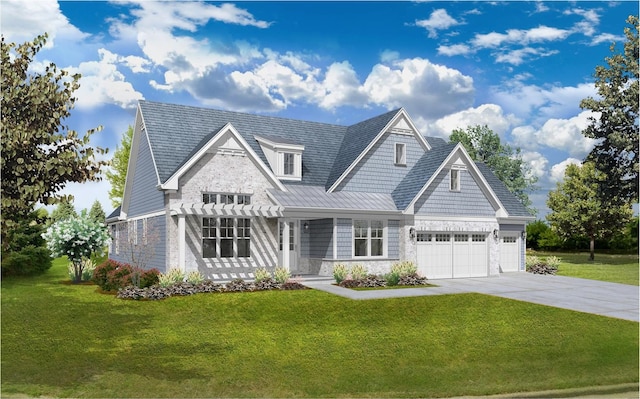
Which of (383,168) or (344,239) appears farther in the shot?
(383,168)

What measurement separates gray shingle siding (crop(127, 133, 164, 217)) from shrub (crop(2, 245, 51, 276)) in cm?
496

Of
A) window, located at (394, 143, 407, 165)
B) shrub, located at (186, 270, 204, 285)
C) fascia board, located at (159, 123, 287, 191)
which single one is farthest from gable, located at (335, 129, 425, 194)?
shrub, located at (186, 270, 204, 285)

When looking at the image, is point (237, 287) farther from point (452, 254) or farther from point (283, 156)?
point (452, 254)

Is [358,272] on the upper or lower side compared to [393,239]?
lower

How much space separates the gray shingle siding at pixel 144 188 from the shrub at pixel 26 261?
16.3ft

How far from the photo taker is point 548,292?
25328 mm

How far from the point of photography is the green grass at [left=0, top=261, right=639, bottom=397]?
12820 mm

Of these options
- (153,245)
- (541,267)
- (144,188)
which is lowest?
(541,267)

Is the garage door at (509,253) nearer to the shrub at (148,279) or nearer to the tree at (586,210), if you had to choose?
the tree at (586,210)

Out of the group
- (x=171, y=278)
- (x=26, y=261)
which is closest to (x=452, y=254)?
(x=171, y=278)

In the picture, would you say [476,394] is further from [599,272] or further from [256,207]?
[599,272]

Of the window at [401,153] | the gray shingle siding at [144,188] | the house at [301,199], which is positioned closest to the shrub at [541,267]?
the house at [301,199]

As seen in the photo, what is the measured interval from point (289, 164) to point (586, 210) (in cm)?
3454

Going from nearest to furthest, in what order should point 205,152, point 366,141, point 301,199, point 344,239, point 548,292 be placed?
point 548,292
point 205,152
point 301,199
point 344,239
point 366,141
